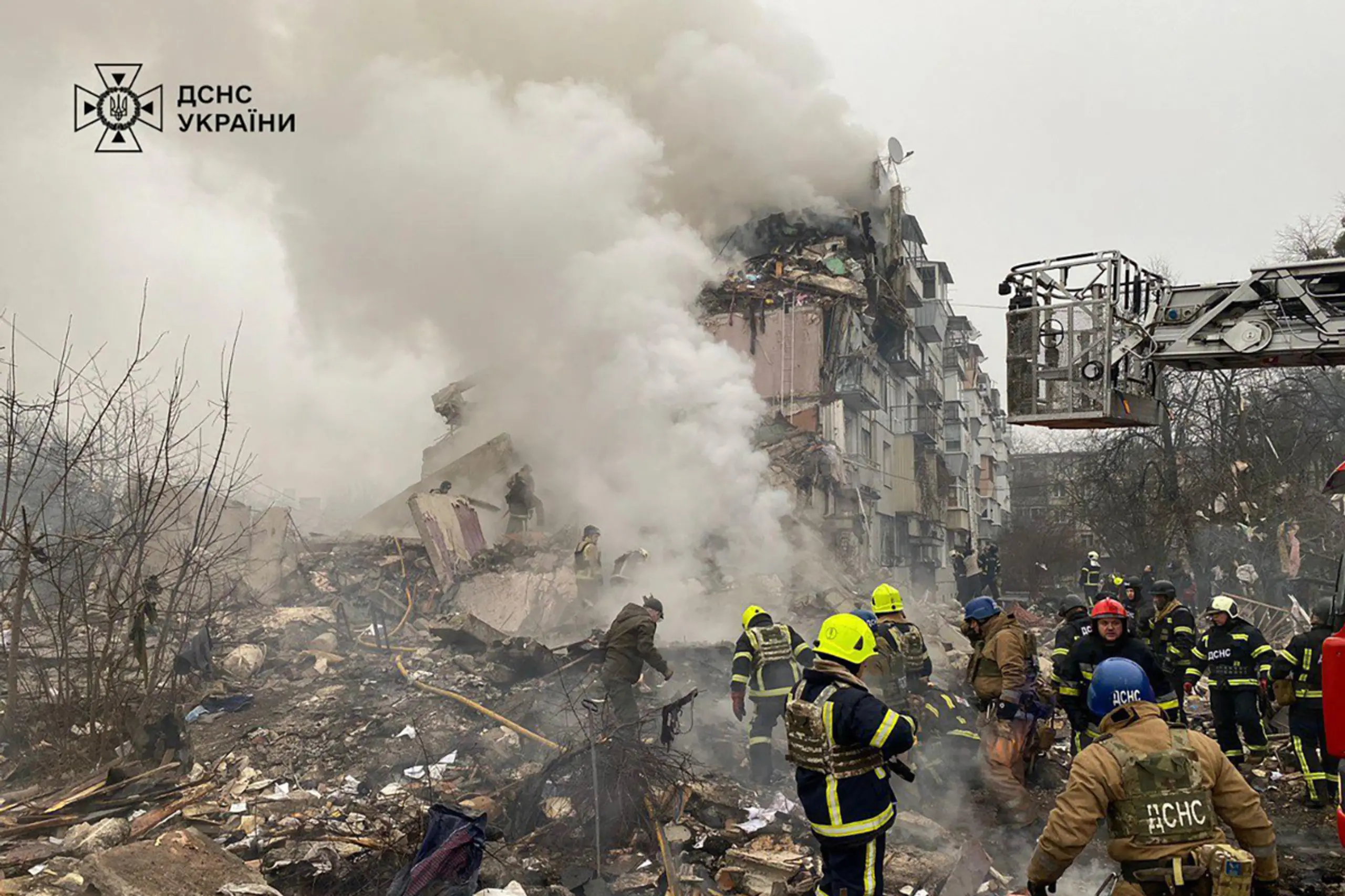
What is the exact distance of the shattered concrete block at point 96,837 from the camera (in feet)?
14.8

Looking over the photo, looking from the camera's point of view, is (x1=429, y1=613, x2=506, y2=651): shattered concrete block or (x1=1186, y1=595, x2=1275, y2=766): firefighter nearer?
(x1=1186, y1=595, x2=1275, y2=766): firefighter

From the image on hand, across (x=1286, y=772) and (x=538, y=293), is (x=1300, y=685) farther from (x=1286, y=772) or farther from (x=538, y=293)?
(x=538, y=293)

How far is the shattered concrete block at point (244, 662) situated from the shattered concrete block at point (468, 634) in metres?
1.91

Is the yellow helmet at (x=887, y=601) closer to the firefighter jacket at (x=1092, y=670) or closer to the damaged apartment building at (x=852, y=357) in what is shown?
the firefighter jacket at (x=1092, y=670)

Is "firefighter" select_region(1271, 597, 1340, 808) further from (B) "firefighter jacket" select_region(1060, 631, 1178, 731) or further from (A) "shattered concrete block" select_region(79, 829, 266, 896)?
(A) "shattered concrete block" select_region(79, 829, 266, 896)

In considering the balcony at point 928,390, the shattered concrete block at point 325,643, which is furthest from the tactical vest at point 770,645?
the balcony at point 928,390

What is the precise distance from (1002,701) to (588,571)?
7101 millimetres

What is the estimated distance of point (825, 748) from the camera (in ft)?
11.2

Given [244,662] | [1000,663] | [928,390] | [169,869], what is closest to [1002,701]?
[1000,663]

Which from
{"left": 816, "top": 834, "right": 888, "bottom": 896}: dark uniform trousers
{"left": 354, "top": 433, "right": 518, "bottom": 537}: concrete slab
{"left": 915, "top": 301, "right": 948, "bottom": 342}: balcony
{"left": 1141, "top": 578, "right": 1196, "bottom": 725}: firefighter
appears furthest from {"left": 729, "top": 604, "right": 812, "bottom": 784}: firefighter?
{"left": 915, "top": 301, "right": 948, "bottom": 342}: balcony

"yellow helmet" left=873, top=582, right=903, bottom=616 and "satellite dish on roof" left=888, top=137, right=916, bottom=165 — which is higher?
"satellite dish on roof" left=888, top=137, right=916, bottom=165

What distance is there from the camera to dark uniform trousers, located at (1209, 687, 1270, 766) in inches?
261

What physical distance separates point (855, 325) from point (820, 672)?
19856 mm

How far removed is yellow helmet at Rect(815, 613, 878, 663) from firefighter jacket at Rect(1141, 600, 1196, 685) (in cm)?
488
